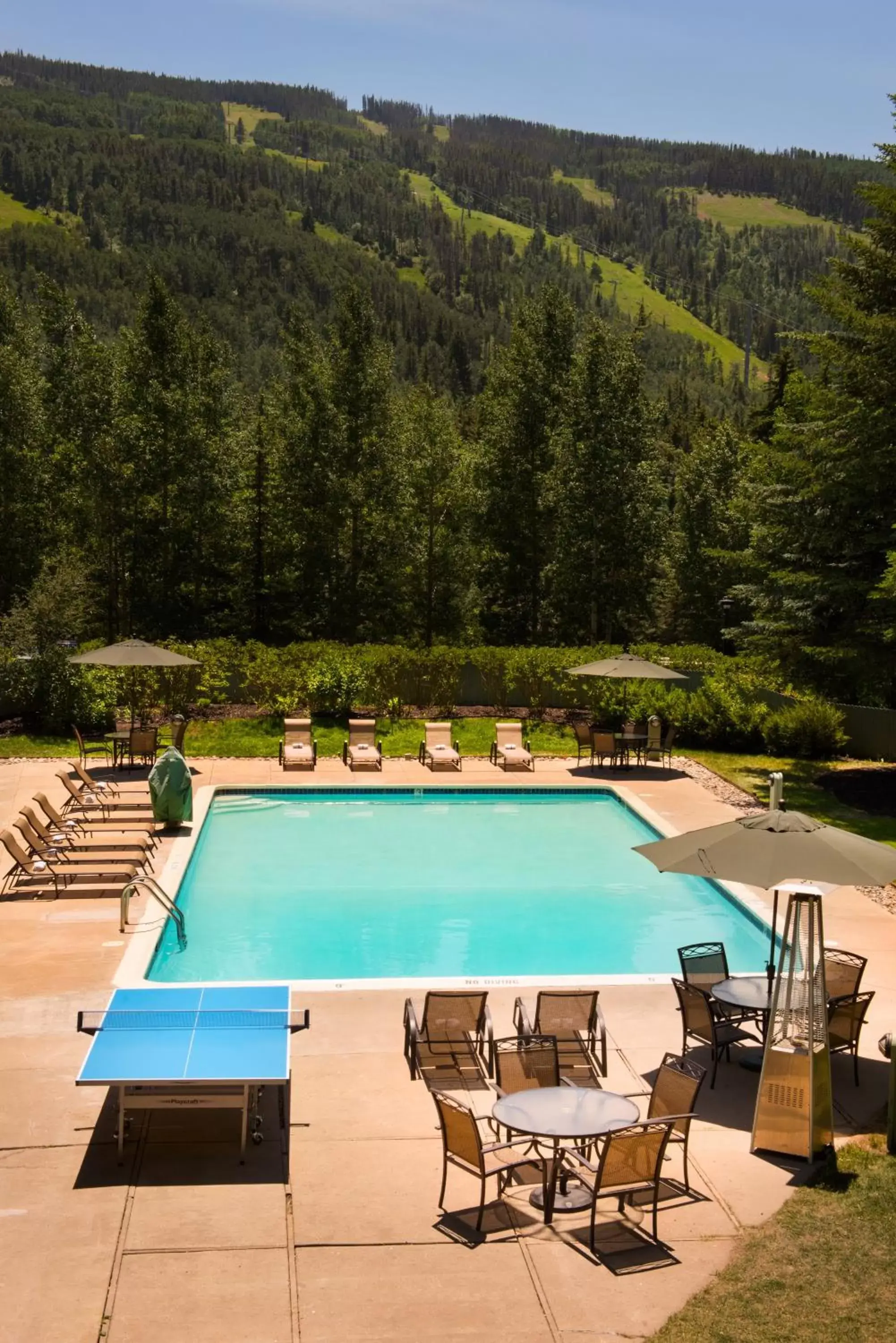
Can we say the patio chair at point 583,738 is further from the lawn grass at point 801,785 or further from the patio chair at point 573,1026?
the patio chair at point 573,1026

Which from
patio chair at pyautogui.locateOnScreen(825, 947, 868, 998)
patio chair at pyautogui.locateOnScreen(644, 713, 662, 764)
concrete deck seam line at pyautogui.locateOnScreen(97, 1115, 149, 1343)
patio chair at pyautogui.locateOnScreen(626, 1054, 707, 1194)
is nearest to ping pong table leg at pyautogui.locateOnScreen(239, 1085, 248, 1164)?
concrete deck seam line at pyautogui.locateOnScreen(97, 1115, 149, 1343)

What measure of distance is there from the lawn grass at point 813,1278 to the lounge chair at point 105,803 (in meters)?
12.7

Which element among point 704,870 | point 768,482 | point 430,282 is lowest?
point 704,870

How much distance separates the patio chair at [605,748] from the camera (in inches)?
907

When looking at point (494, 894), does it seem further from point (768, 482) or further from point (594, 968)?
point (768, 482)

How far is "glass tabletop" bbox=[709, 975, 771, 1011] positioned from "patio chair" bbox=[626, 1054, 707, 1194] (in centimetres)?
162

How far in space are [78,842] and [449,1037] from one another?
8303 mm

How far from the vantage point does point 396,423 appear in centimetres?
4103

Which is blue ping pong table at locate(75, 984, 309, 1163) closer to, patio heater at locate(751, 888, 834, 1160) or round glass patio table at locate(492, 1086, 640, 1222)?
round glass patio table at locate(492, 1086, 640, 1222)

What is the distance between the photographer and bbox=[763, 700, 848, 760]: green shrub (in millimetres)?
23938

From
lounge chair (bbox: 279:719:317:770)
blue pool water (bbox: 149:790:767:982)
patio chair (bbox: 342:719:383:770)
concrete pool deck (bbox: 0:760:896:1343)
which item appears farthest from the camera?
patio chair (bbox: 342:719:383:770)

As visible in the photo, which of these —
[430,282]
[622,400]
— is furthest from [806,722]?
[430,282]

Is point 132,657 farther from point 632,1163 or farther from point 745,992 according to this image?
point 632,1163

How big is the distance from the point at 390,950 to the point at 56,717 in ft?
42.5
